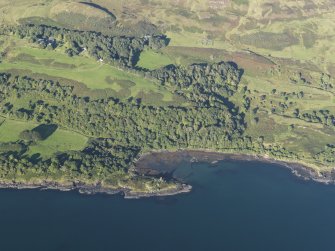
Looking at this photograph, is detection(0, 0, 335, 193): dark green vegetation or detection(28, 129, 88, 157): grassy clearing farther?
detection(28, 129, 88, 157): grassy clearing

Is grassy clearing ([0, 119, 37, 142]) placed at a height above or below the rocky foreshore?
above

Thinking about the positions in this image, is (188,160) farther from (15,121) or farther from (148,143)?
(15,121)

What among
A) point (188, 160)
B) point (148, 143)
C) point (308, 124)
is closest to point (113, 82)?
point (148, 143)

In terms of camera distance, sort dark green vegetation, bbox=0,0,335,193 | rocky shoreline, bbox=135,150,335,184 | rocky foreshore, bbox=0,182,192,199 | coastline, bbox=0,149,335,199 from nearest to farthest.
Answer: rocky foreshore, bbox=0,182,192,199, coastline, bbox=0,149,335,199, dark green vegetation, bbox=0,0,335,193, rocky shoreline, bbox=135,150,335,184

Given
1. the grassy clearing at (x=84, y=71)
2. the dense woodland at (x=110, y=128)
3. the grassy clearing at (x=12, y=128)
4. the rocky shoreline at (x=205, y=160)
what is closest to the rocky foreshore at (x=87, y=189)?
the dense woodland at (x=110, y=128)

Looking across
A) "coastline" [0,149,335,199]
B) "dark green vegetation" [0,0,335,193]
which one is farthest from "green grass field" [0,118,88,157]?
"coastline" [0,149,335,199]

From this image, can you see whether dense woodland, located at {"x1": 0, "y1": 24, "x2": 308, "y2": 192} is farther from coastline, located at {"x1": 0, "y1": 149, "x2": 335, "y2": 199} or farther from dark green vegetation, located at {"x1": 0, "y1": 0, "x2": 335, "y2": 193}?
coastline, located at {"x1": 0, "y1": 149, "x2": 335, "y2": 199}

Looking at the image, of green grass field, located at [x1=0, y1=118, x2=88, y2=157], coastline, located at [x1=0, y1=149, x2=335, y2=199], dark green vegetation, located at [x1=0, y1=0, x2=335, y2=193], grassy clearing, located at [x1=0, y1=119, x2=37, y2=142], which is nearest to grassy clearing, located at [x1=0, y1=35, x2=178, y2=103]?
dark green vegetation, located at [x1=0, y1=0, x2=335, y2=193]

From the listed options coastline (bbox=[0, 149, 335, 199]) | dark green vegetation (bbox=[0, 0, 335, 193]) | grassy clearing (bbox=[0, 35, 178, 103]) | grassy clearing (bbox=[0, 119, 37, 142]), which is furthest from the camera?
grassy clearing (bbox=[0, 35, 178, 103])

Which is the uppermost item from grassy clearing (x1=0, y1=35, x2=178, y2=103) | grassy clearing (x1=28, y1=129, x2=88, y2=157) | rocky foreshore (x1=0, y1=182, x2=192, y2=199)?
grassy clearing (x1=0, y1=35, x2=178, y2=103)

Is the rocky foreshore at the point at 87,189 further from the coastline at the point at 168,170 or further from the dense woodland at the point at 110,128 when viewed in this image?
the dense woodland at the point at 110,128

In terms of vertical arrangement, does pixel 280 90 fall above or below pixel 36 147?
above
